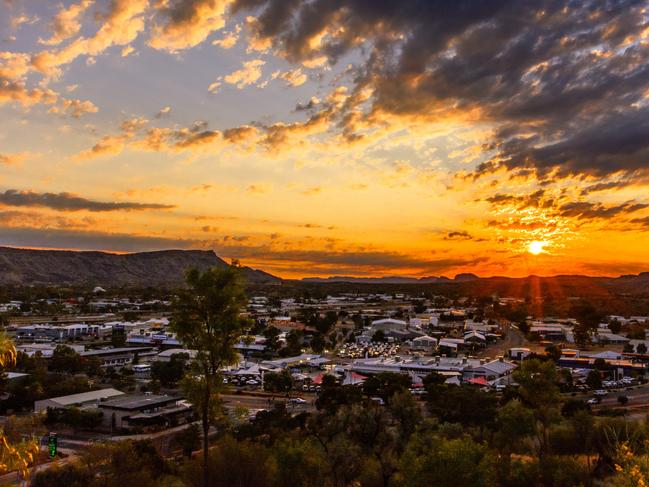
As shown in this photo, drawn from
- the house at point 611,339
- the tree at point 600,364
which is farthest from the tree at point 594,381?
the house at point 611,339

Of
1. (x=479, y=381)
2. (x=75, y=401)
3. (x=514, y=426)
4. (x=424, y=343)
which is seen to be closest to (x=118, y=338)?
(x=75, y=401)

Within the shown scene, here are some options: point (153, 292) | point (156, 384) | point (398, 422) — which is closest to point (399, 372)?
point (156, 384)

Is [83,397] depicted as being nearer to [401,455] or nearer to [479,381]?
[401,455]

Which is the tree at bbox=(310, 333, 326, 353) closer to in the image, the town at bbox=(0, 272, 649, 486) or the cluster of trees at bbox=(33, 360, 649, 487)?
the town at bbox=(0, 272, 649, 486)

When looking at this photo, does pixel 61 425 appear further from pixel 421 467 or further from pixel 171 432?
pixel 421 467

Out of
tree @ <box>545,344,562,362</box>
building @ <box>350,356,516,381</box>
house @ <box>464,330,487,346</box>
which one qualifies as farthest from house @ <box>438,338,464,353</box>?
building @ <box>350,356,516,381</box>

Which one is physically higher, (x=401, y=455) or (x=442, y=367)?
(x=401, y=455)

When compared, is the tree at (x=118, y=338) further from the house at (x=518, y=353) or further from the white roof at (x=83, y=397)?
the house at (x=518, y=353)
